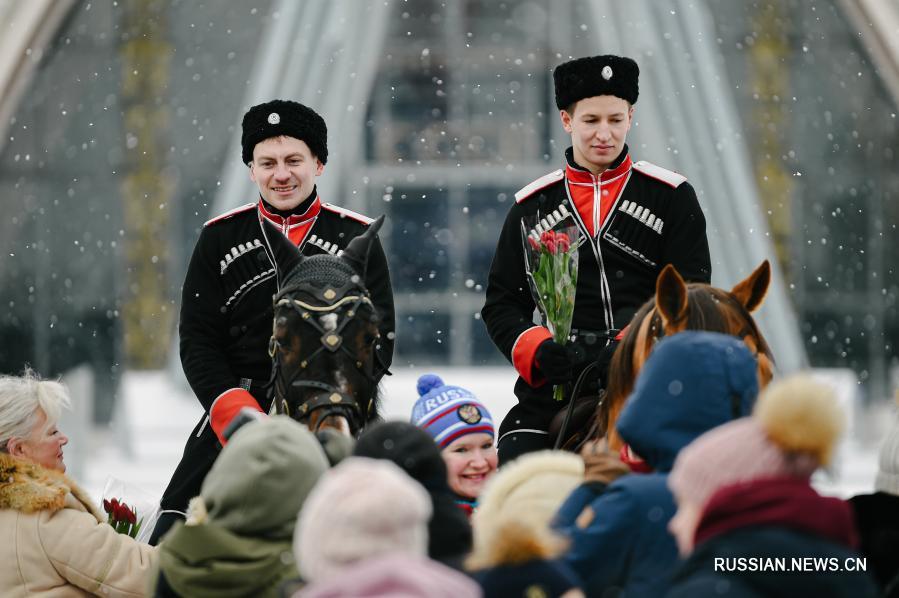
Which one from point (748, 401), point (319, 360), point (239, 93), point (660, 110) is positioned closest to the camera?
point (748, 401)

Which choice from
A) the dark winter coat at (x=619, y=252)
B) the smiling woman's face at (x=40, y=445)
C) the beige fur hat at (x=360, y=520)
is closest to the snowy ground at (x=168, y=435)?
the dark winter coat at (x=619, y=252)

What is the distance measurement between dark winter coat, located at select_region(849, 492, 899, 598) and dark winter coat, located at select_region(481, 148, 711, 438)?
148 cm

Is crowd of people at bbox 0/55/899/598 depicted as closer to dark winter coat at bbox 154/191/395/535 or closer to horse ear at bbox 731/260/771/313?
dark winter coat at bbox 154/191/395/535

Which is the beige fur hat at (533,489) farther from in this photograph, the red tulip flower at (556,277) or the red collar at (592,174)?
the red collar at (592,174)

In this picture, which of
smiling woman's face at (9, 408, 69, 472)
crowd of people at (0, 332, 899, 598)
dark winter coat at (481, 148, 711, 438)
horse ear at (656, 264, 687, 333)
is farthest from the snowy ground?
crowd of people at (0, 332, 899, 598)

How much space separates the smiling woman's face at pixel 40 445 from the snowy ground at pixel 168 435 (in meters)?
6.04

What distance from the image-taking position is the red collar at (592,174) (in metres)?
5.05

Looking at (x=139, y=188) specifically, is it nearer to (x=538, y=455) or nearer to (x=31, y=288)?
(x=31, y=288)

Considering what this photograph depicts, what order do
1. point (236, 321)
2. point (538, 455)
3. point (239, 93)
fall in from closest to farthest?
point (538, 455)
point (236, 321)
point (239, 93)

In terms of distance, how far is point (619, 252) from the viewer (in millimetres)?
5020

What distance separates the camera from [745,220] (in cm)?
1370

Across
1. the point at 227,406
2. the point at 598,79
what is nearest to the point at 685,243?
the point at 598,79

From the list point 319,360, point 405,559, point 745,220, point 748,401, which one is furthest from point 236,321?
point 745,220

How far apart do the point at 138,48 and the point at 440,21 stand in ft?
13.5
